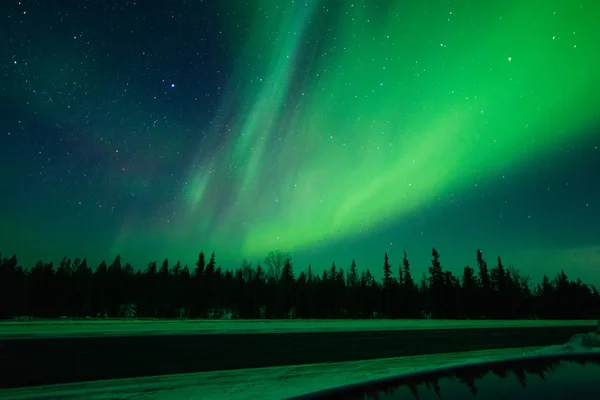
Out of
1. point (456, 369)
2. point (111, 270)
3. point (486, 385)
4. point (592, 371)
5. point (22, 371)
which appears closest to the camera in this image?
point (486, 385)

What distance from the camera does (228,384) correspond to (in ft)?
27.0

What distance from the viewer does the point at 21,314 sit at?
7050 centimetres

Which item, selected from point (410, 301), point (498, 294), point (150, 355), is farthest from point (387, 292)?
point (150, 355)

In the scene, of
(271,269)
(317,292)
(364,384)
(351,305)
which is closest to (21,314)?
(271,269)

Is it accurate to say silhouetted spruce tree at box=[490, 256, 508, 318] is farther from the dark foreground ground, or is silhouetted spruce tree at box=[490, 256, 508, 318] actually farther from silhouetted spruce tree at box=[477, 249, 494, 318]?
the dark foreground ground

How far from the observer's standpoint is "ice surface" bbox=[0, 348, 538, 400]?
7176 mm

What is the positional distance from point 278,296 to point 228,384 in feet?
236

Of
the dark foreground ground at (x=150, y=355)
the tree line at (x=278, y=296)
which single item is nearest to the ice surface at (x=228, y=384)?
the dark foreground ground at (x=150, y=355)

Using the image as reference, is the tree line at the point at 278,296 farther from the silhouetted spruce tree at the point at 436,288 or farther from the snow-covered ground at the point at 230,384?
the snow-covered ground at the point at 230,384

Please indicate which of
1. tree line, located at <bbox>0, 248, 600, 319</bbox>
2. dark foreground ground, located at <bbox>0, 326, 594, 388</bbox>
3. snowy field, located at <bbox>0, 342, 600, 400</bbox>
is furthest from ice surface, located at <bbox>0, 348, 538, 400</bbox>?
tree line, located at <bbox>0, 248, 600, 319</bbox>

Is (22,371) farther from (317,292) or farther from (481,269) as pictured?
(481,269)

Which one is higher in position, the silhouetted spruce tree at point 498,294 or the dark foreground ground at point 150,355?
the silhouetted spruce tree at point 498,294

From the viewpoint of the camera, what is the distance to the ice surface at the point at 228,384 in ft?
23.5

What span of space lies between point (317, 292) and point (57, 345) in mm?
72965
